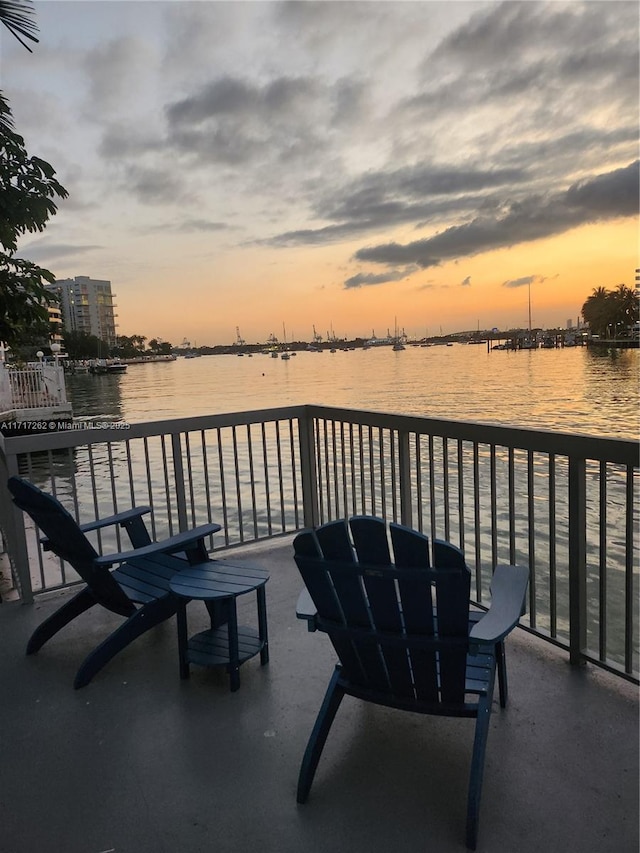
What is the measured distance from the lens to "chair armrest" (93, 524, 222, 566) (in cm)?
254

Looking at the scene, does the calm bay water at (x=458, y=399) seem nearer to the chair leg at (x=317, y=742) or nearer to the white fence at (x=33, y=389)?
the white fence at (x=33, y=389)

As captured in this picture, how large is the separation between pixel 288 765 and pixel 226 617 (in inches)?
31.7

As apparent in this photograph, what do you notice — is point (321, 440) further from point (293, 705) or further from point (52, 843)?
point (52, 843)

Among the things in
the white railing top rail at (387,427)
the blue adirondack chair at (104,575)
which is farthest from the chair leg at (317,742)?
the white railing top rail at (387,427)

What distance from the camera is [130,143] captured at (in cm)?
1180

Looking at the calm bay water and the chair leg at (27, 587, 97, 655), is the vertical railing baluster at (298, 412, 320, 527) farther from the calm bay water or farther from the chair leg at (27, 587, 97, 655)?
the calm bay water

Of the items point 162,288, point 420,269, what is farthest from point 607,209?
point 162,288

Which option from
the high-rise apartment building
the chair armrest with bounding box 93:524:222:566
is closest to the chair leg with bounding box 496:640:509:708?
the chair armrest with bounding box 93:524:222:566

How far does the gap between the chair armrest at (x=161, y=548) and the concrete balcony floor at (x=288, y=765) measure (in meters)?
0.57

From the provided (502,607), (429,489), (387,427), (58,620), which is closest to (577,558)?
(502,607)

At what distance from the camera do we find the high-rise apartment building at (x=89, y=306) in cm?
3684

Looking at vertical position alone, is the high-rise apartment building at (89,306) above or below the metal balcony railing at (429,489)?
above

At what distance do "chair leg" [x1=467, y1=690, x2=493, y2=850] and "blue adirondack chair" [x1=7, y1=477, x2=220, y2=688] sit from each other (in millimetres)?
1406

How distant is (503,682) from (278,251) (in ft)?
85.0
